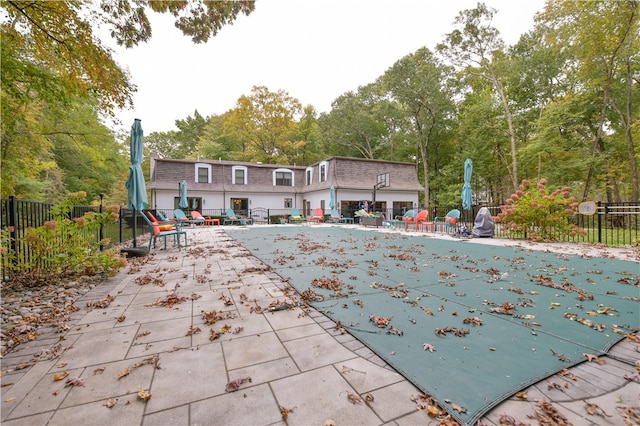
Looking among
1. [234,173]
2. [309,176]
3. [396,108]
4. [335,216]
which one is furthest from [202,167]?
[396,108]

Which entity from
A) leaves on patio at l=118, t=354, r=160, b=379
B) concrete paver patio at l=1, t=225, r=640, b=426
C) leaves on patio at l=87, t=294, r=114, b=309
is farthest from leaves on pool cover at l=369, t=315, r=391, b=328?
leaves on patio at l=87, t=294, r=114, b=309

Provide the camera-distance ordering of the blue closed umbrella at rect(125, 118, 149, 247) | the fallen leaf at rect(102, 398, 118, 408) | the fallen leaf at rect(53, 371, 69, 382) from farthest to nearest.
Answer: the blue closed umbrella at rect(125, 118, 149, 247), the fallen leaf at rect(53, 371, 69, 382), the fallen leaf at rect(102, 398, 118, 408)

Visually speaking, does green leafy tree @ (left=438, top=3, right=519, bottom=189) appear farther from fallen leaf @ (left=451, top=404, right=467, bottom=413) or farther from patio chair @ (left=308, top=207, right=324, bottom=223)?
fallen leaf @ (left=451, top=404, right=467, bottom=413)

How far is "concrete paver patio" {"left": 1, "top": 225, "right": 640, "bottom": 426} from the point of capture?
142 cm

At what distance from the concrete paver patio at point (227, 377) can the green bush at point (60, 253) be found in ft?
5.15

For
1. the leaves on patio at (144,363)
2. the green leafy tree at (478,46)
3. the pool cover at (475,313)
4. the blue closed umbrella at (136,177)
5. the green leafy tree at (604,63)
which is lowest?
the pool cover at (475,313)

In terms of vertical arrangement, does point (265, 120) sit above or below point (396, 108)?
above

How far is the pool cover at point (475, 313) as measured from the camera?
5.75 ft

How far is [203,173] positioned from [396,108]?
18.4 m

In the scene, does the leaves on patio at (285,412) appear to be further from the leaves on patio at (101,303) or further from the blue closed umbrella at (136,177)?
the blue closed umbrella at (136,177)

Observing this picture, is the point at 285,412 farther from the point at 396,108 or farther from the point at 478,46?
the point at 396,108

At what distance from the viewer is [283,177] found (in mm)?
23438

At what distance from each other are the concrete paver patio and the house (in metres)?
16.7

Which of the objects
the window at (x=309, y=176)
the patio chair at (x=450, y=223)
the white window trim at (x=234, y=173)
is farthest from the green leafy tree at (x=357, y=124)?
the patio chair at (x=450, y=223)
